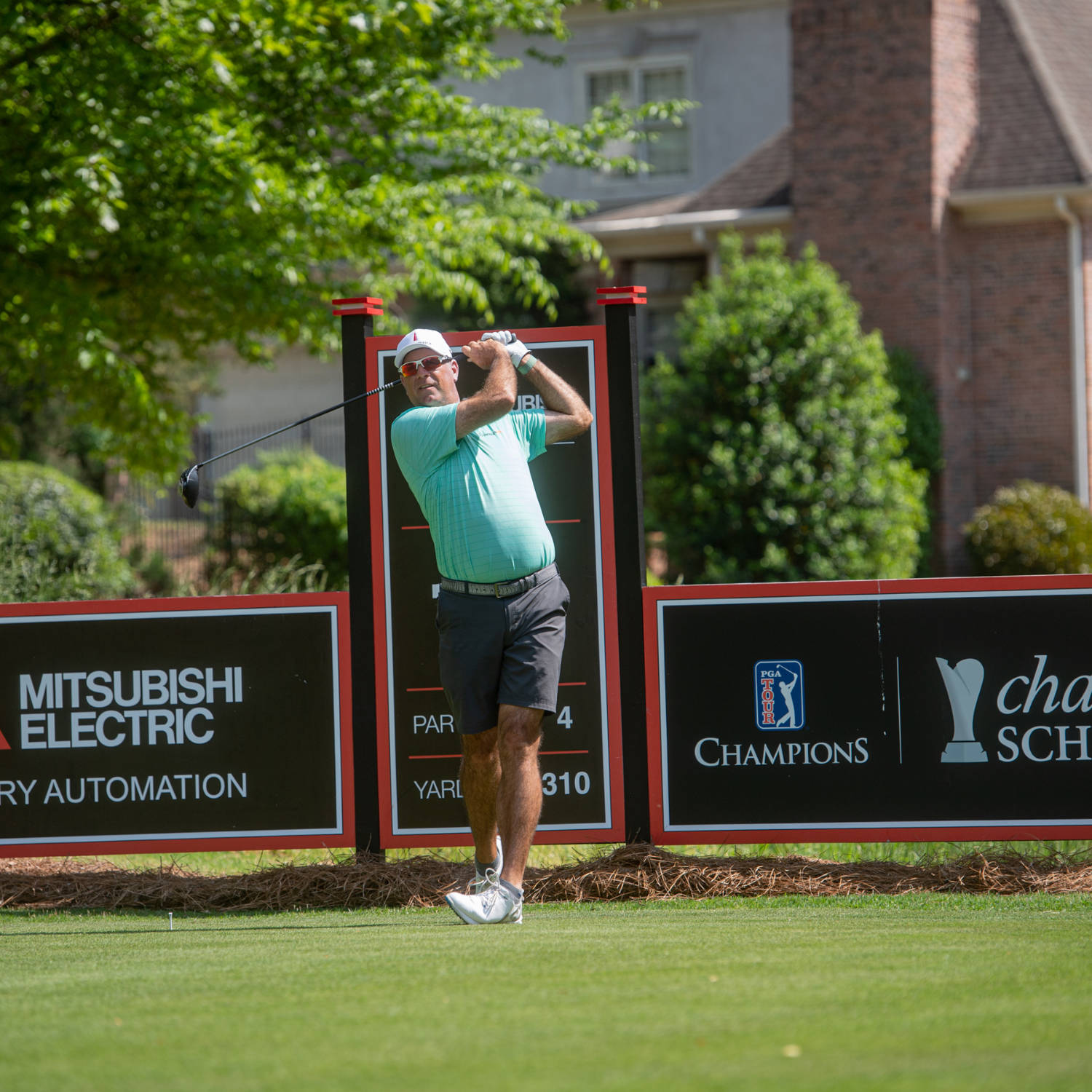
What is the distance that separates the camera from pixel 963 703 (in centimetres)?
604

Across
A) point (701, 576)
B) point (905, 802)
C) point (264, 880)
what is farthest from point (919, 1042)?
point (701, 576)

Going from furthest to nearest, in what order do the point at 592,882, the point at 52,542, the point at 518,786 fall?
the point at 52,542, the point at 592,882, the point at 518,786

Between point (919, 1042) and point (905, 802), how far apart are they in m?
3.00

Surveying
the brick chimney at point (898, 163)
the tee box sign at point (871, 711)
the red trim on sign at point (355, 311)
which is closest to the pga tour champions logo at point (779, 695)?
the tee box sign at point (871, 711)

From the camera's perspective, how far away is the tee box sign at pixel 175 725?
245 inches

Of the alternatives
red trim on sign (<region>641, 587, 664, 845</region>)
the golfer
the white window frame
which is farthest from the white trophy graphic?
the white window frame

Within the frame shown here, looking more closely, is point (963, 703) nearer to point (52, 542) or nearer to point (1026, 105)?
point (52, 542)

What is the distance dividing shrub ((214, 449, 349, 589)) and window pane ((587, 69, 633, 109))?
9970 millimetres

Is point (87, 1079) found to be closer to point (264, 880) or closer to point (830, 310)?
point (264, 880)

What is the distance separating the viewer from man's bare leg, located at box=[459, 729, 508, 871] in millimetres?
5473

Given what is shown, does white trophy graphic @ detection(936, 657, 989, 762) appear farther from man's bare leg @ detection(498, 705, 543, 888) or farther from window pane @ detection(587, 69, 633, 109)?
window pane @ detection(587, 69, 633, 109)

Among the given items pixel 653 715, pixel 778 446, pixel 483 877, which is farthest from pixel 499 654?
pixel 778 446

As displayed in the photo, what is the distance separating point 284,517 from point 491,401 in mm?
12627

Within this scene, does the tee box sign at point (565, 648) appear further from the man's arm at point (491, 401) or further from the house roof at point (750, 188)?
the house roof at point (750, 188)
